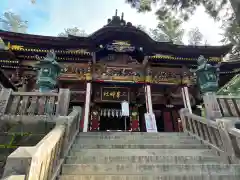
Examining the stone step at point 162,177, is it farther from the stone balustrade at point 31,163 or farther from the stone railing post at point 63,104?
the stone railing post at point 63,104

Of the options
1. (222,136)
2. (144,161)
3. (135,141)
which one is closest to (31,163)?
(144,161)

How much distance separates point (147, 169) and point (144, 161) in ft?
1.17

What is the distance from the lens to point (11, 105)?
4570mm

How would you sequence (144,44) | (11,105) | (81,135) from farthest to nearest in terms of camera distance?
(144,44) < (81,135) < (11,105)

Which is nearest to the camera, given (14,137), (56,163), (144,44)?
(56,163)

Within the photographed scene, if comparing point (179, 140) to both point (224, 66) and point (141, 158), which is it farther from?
point (224, 66)

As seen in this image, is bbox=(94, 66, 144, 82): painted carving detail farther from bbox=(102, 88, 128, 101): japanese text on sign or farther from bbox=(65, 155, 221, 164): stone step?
bbox=(65, 155, 221, 164): stone step

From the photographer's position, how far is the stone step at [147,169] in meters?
3.27

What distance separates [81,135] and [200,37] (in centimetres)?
3099

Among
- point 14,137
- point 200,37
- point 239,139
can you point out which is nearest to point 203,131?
point 239,139

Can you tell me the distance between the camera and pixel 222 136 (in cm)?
397

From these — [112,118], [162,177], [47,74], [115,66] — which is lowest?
[162,177]

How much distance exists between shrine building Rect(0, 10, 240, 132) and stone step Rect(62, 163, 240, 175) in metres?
5.12

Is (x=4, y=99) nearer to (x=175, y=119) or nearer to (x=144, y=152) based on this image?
(x=144, y=152)
